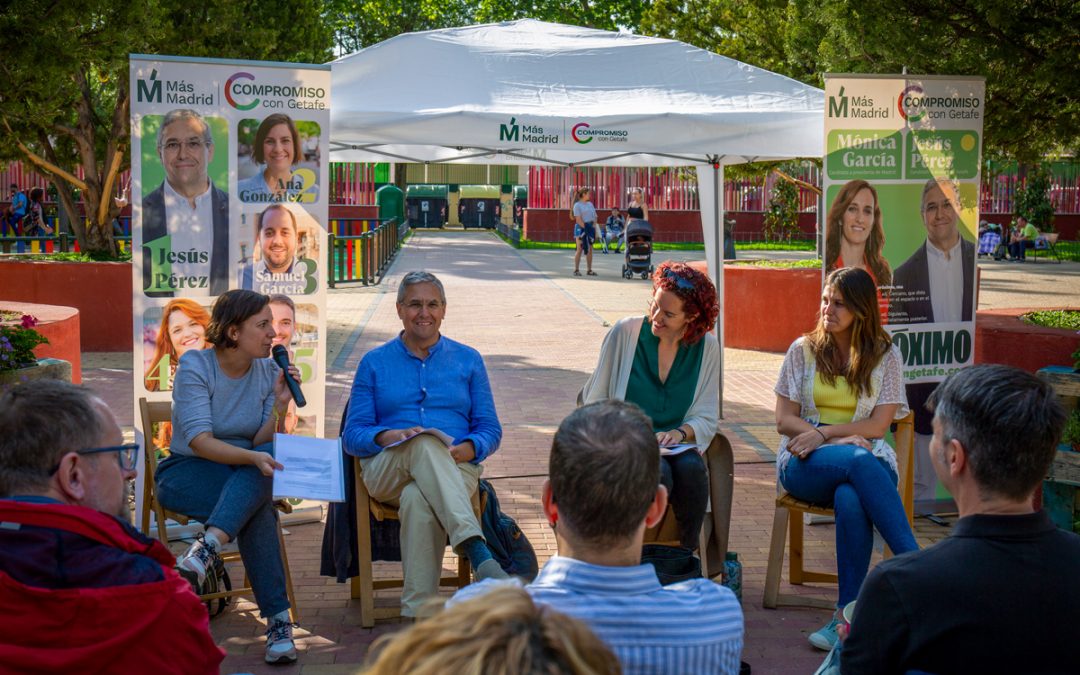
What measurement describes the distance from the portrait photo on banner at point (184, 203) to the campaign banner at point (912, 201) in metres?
3.26

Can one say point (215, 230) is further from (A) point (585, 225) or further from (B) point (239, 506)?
(A) point (585, 225)

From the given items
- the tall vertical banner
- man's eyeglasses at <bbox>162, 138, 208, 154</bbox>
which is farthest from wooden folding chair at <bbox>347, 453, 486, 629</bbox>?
man's eyeglasses at <bbox>162, 138, 208, 154</bbox>

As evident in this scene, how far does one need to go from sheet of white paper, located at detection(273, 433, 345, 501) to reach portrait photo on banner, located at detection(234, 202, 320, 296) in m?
1.33

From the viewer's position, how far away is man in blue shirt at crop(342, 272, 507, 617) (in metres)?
4.57

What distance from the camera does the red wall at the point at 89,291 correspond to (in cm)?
1195

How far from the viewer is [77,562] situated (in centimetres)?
231

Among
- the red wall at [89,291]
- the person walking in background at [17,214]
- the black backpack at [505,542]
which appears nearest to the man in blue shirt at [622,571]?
the black backpack at [505,542]

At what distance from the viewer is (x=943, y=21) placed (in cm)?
709

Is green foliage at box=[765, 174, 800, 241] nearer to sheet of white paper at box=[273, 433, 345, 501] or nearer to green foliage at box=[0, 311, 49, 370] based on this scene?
green foliage at box=[0, 311, 49, 370]

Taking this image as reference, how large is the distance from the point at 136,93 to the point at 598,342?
8.43 meters

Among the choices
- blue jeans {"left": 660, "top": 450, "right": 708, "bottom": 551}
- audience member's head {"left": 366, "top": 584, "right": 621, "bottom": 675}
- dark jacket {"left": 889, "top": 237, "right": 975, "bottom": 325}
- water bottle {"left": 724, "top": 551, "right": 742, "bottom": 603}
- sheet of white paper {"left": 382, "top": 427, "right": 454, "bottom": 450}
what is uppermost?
Result: dark jacket {"left": 889, "top": 237, "right": 975, "bottom": 325}

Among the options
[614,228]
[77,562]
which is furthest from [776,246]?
[77,562]

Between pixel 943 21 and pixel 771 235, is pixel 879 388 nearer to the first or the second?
pixel 943 21

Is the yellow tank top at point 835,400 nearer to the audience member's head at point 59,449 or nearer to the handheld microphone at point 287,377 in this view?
the handheld microphone at point 287,377
